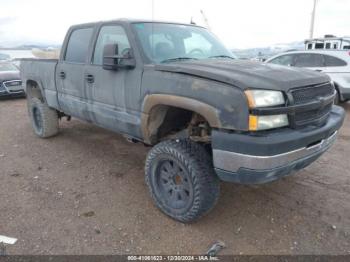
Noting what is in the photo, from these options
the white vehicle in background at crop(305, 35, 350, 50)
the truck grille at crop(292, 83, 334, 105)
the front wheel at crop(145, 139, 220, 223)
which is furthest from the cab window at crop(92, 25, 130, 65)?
the white vehicle in background at crop(305, 35, 350, 50)

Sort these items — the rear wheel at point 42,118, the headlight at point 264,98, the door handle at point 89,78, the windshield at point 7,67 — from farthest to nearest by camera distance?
1. the windshield at point 7,67
2. the rear wheel at point 42,118
3. the door handle at point 89,78
4. the headlight at point 264,98

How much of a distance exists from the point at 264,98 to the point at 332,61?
697 cm

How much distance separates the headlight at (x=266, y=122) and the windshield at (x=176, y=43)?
1.29 m

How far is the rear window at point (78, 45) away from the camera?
13.2 feet

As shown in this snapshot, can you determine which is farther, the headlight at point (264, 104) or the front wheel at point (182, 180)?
the front wheel at point (182, 180)

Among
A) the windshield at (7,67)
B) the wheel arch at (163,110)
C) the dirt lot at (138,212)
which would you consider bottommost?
the dirt lot at (138,212)

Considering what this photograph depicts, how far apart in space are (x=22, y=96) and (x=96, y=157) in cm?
741

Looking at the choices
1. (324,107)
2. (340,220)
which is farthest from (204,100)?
(340,220)

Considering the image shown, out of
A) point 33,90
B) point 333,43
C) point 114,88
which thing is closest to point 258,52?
point 333,43

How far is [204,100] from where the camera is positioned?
243 cm

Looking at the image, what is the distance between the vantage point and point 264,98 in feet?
7.53

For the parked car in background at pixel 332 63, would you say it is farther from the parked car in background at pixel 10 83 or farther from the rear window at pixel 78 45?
the parked car in background at pixel 10 83

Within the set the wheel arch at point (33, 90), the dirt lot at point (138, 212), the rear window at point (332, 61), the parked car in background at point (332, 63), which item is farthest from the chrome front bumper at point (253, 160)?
the rear window at point (332, 61)

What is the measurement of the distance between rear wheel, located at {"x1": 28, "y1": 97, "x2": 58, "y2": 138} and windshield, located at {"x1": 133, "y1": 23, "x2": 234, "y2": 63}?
2758 millimetres
